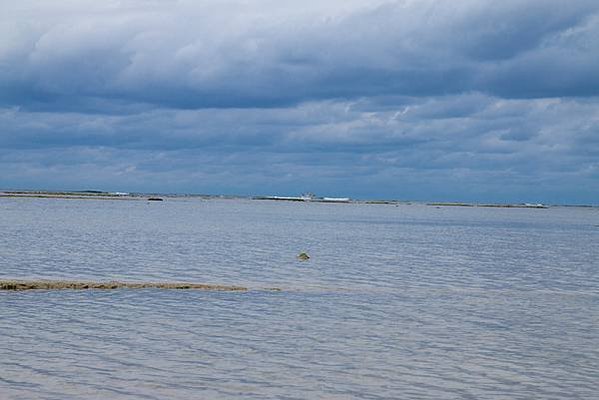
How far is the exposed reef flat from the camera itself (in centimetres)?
3128

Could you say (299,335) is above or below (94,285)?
below

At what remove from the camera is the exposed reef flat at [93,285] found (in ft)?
103

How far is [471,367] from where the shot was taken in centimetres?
1997

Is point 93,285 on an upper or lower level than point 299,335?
upper

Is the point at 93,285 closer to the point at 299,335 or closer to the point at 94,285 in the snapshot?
the point at 94,285

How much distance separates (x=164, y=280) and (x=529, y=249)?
152 ft

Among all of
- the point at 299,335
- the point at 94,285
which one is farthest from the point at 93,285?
the point at 299,335

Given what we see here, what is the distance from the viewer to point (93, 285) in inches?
1296

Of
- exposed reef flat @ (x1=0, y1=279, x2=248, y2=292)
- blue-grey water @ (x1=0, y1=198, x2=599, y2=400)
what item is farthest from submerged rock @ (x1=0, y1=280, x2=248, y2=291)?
blue-grey water @ (x1=0, y1=198, x2=599, y2=400)

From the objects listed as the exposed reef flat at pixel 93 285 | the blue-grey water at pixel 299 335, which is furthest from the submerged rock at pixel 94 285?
the blue-grey water at pixel 299 335

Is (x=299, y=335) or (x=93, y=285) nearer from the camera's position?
(x=299, y=335)

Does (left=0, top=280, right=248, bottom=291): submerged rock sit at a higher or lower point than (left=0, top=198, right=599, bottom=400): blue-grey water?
higher

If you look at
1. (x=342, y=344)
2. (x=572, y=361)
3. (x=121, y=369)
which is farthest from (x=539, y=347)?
(x=121, y=369)

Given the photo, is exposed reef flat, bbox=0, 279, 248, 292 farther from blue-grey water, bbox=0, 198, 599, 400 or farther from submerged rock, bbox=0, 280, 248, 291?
blue-grey water, bbox=0, 198, 599, 400
